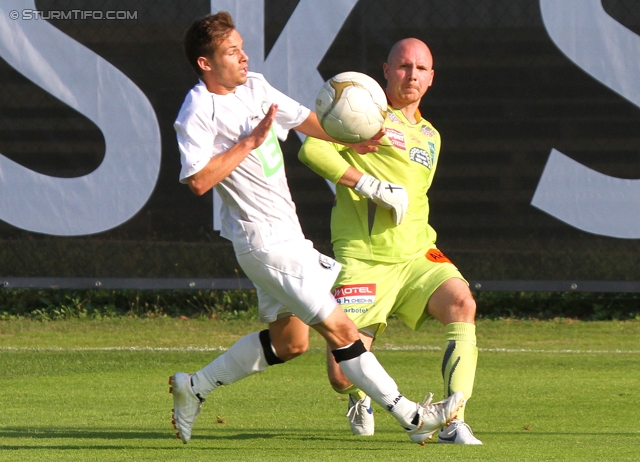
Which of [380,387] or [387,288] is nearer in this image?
[380,387]

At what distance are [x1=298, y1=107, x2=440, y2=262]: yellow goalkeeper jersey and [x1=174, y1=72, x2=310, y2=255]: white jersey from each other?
0.76 m

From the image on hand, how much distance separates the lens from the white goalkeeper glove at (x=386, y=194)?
17.2 ft

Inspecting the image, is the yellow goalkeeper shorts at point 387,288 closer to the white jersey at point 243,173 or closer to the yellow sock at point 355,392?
the yellow sock at point 355,392

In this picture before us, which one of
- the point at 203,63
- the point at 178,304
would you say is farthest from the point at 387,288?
the point at 178,304

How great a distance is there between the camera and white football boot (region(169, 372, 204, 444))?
480 cm

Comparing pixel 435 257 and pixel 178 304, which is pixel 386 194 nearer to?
pixel 435 257

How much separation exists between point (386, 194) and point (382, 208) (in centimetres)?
29

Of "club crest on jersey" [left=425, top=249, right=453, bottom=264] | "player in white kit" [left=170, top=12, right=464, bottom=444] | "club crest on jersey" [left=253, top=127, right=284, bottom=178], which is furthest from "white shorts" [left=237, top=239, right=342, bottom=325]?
"club crest on jersey" [left=425, top=249, right=453, bottom=264]

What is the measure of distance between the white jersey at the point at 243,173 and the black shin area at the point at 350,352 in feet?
1.89

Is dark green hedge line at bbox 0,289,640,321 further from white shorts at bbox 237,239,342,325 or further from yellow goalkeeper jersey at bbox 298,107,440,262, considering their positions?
white shorts at bbox 237,239,342,325

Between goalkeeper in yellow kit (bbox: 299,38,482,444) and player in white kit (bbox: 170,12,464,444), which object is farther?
goalkeeper in yellow kit (bbox: 299,38,482,444)

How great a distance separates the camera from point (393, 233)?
5.57 meters

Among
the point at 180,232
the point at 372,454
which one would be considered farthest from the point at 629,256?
the point at 372,454

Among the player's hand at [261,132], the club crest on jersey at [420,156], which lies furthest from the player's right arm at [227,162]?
the club crest on jersey at [420,156]
